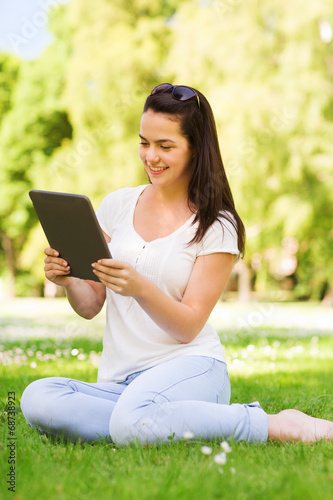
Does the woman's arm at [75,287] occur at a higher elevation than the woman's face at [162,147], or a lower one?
lower

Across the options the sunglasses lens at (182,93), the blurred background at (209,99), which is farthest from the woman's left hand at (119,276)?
the blurred background at (209,99)

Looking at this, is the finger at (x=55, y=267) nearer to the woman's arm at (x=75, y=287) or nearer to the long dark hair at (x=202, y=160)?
the woman's arm at (x=75, y=287)

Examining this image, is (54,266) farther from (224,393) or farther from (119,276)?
(224,393)

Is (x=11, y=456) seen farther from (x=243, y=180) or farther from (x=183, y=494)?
(x=243, y=180)

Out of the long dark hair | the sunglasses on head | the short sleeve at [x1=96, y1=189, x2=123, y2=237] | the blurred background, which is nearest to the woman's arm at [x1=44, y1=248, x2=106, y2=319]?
the short sleeve at [x1=96, y1=189, x2=123, y2=237]

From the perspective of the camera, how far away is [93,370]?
515 centimetres

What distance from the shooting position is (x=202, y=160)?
320 centimetres

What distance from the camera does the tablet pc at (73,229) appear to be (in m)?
2.74

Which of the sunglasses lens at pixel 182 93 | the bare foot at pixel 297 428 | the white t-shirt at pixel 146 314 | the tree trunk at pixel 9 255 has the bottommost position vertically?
the tree trunk at pixel 9 255

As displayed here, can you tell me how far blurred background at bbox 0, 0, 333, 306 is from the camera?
1496 centimetres

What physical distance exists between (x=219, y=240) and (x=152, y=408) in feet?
2.96

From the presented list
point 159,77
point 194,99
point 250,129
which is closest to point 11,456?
point 194,99

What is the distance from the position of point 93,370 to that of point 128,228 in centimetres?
218

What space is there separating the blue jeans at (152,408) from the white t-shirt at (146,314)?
0.30ft
